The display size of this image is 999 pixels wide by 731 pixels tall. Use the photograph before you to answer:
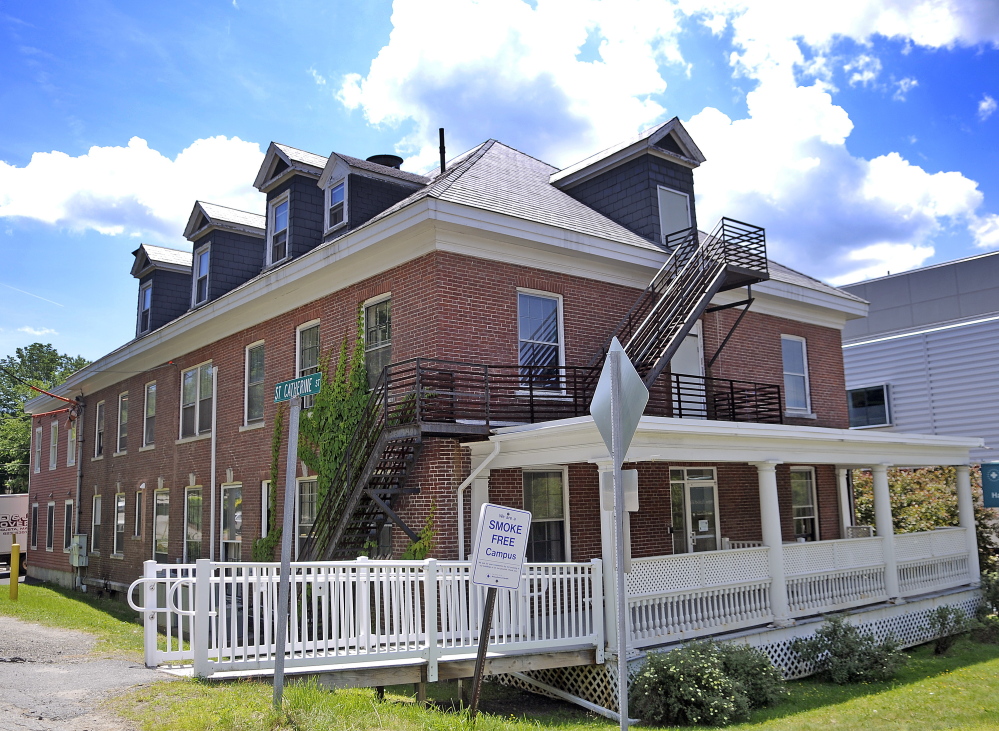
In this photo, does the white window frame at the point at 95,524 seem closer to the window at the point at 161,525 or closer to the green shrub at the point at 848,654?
the window at the point at 161,525

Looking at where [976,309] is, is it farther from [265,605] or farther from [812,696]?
[265,605]

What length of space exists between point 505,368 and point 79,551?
19409mm

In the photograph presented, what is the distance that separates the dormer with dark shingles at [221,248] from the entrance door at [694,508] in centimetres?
1269

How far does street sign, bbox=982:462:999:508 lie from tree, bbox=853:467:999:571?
7.08 ft

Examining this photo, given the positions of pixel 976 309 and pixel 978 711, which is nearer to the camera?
pixel 978 711

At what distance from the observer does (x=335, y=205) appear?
59.8ft

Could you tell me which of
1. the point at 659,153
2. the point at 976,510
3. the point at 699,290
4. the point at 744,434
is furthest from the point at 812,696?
the point at 976,510

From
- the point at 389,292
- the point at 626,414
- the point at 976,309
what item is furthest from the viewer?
the point at 976,309

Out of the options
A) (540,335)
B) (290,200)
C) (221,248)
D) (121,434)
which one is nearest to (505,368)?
(540,335)

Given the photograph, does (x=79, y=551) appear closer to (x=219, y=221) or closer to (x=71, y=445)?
(x=71, y=445)

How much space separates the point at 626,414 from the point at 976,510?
771 inches

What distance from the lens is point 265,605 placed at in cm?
952

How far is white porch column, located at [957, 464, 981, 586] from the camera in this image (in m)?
18.8

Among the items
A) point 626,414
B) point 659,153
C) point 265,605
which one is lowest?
point 265,605
